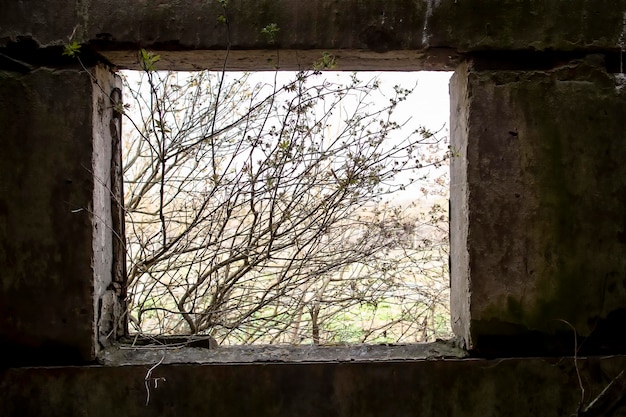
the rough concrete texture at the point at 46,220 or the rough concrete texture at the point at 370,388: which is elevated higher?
the rough concrete texture at the point at 46,220

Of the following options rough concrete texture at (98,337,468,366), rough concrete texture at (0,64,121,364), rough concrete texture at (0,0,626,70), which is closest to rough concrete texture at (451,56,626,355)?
rough concrete texture at (0,0,626,70)

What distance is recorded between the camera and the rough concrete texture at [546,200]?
7.55 ft

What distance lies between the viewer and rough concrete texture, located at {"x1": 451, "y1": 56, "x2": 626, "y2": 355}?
2.30 m

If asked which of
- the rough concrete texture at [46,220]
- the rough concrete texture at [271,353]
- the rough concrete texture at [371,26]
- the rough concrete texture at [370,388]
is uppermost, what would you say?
the rough concrete texture at [371,26]

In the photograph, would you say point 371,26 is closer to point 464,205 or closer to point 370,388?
point 464,205

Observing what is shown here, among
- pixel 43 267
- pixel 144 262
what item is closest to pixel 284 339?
pixel 144 262

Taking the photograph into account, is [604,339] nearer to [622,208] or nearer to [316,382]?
Answer: [622,208]

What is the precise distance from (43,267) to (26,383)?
482 mm

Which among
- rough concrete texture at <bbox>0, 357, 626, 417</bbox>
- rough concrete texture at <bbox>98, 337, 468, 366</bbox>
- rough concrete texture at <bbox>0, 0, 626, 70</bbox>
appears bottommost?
rough concrete texture at <bbox>0, 357, 626, 417</bbox>

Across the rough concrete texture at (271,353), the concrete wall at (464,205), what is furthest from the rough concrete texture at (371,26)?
the rough concrete texture at (271,353)

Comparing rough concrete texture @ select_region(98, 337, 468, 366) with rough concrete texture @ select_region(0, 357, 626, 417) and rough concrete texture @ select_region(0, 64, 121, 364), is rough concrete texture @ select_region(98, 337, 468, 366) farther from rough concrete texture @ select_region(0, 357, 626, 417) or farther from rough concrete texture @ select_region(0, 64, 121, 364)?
rough concrete texture @ select_region(0, 64, 121, 364)

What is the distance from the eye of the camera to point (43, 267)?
223cm

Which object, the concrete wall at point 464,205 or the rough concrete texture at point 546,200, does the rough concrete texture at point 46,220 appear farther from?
the rough concrete texture at point 546,200

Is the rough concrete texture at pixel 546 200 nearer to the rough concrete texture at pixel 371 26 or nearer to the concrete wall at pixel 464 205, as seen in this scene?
the concrete wall at pixel 464 205
